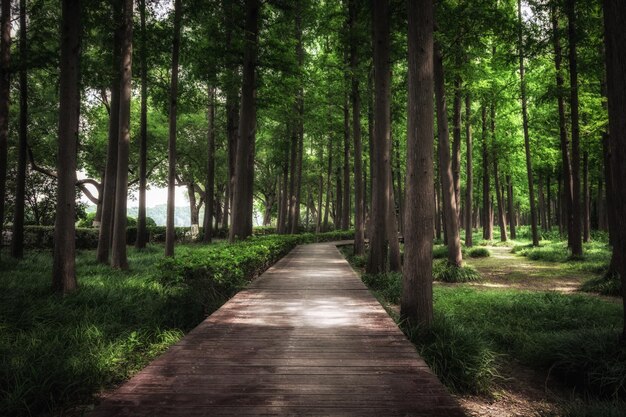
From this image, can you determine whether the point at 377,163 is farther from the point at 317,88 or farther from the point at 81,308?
the point at 317,88

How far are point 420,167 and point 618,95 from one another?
2.41 meters

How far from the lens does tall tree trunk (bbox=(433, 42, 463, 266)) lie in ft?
41.2

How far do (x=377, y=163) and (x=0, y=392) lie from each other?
10.1m

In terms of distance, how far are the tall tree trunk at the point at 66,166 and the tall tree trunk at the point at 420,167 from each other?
272 inches

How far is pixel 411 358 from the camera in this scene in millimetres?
3844

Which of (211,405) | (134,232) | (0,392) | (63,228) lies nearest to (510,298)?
(211,405)

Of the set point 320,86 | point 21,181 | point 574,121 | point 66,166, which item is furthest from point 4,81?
point 574,121

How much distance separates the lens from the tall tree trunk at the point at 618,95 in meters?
3.95

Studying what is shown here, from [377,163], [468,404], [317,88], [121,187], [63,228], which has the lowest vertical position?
[468,404]

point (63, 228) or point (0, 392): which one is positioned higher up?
point (63, 228)

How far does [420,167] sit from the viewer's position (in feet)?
17.9

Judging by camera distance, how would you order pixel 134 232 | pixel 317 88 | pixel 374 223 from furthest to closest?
1. pixel 134 232
2. pixel 317 88
3. pixel 374 223

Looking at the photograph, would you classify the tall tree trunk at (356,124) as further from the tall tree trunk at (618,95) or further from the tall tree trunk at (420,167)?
the tall tree trunk at (618,95)

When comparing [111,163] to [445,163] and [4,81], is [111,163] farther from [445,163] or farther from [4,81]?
[445,163]
